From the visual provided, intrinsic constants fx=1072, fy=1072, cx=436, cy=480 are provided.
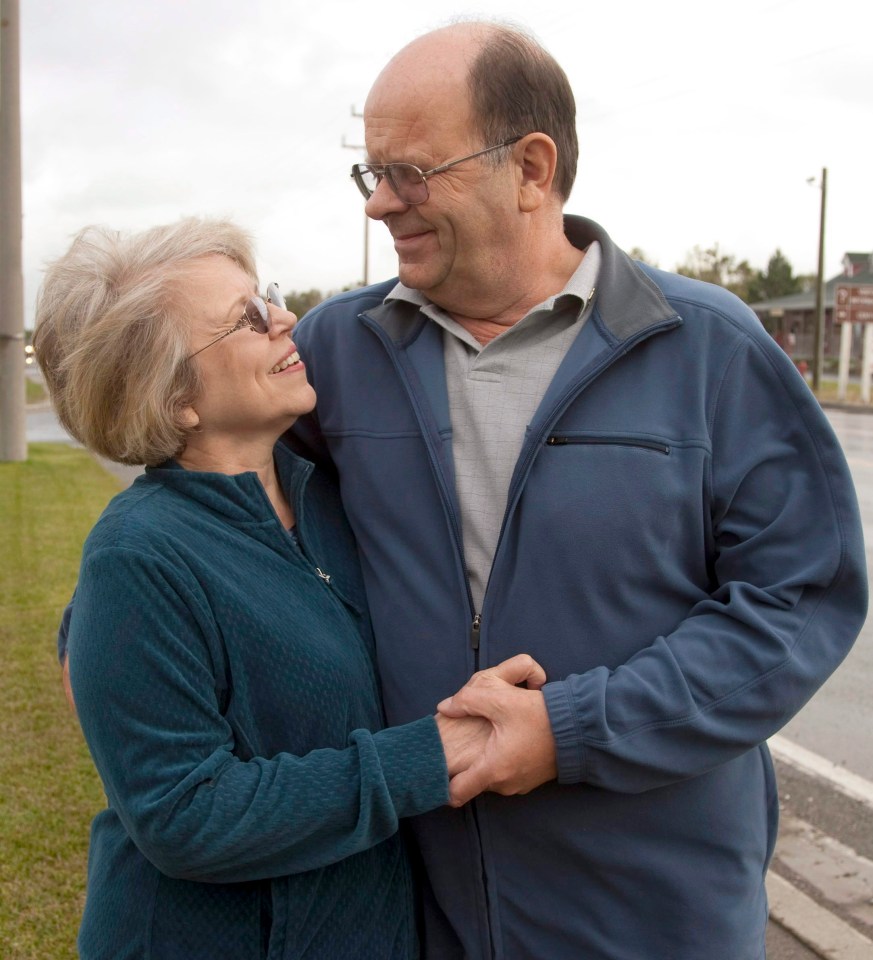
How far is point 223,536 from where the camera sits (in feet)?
6.55

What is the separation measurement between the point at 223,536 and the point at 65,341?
1.66 feet

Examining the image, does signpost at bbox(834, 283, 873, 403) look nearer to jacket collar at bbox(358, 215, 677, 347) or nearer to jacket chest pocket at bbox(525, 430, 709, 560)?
jacket collar at bbox(358, 215, 677, 347)

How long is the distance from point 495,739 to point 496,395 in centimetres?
72

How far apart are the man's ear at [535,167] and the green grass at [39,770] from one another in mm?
2751

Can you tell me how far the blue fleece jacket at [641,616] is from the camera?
192 centimetres

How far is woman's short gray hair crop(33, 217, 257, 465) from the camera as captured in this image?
205 cm

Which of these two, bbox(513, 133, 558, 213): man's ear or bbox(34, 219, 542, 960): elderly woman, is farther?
bbox(513, 133, 558, 213): man's ear

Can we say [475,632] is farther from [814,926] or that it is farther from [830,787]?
[830,787]

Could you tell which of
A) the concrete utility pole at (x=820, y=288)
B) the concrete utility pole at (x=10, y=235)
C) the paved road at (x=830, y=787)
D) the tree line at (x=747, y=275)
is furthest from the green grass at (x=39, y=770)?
the tree line at (x=747, y=275)

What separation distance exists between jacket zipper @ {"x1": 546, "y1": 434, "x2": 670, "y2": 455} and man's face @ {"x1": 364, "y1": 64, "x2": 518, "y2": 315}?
447 mm

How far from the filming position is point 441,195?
7.36ft

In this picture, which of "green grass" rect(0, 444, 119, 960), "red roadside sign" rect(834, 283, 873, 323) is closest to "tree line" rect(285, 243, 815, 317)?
"red roadside sign" rect(834, 283, 873, 323)

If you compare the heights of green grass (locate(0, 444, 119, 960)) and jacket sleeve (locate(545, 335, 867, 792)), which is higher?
jacket sleeve (locate(545, 335, 867, 792))

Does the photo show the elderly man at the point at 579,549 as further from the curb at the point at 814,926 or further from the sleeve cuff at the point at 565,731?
the curb at the point at 814,926
